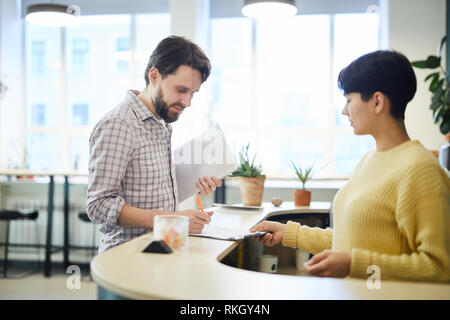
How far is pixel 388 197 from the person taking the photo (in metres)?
1.12

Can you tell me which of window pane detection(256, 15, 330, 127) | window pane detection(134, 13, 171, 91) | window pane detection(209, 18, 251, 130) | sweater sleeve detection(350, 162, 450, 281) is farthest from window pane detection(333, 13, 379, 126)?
sweater sleeve detection(350, 162, 450, 281)

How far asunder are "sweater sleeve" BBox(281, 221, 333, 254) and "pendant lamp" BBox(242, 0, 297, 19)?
7.36 feet

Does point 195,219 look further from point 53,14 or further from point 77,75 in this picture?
point 77,75

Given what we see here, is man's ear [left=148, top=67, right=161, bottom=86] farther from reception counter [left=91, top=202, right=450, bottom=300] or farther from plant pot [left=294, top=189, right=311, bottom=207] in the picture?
plant pot [left=294, top=189, right=311, bottom=207]

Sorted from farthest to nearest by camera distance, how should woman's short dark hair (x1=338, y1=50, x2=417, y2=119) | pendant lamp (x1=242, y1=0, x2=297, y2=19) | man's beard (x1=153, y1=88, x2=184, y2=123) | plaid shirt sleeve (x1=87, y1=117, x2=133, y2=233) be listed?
pendant lamp (x1=242, y1=0, x2=297, y2=19), man's beard (x1=153, y1=88, x2=184, y2=123), plaid shirt sleeve (x1=87, y1=117, x2=133, y2=233), woman's short dark hair (x1=338, y1=50, x2=417, y2=119)

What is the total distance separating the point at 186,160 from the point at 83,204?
3485mm

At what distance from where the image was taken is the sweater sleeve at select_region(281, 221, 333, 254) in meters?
1.51

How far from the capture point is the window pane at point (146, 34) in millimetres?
5652

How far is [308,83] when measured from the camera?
544 centimetres

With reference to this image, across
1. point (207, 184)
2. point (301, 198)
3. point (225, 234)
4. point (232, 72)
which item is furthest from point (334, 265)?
point (232, 72)

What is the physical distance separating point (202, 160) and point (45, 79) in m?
4.78

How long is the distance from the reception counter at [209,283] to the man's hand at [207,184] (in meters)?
0.55

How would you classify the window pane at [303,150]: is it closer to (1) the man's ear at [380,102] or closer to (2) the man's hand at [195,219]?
(2) the man's hand at [195,219]
